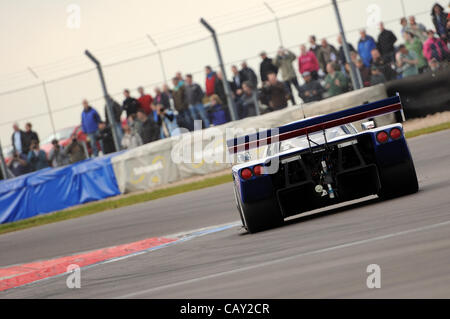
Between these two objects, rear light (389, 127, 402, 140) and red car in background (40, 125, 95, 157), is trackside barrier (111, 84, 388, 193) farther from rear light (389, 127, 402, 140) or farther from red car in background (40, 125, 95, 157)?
rear light (389, 127, 402, 140)

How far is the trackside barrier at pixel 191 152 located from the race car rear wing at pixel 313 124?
11833mm

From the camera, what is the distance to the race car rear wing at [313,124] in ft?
31.9

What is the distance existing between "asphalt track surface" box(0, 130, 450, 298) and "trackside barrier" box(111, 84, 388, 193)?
754 cm

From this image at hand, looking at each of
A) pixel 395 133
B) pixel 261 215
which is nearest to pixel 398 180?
pixel 395 133

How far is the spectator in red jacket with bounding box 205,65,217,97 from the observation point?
23266mm

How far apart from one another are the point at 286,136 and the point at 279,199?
0.70 meters

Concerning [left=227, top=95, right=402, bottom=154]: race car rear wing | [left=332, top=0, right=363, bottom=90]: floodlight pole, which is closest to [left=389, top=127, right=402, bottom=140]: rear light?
[left=227, top=95, right=402, bottom=154]: race car rear wing

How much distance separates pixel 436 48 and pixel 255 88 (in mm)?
4667

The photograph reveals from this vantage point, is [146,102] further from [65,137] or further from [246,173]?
[246,173]

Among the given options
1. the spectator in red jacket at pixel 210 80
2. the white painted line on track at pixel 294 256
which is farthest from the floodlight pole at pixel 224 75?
the white painted line on track at pixel 294 256

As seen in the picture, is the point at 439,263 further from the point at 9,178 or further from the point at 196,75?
the point at 9,178

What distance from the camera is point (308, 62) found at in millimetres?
22234

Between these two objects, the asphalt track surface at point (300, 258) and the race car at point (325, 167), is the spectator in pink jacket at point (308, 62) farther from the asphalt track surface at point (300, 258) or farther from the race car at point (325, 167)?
the race car at point (325, 167)
